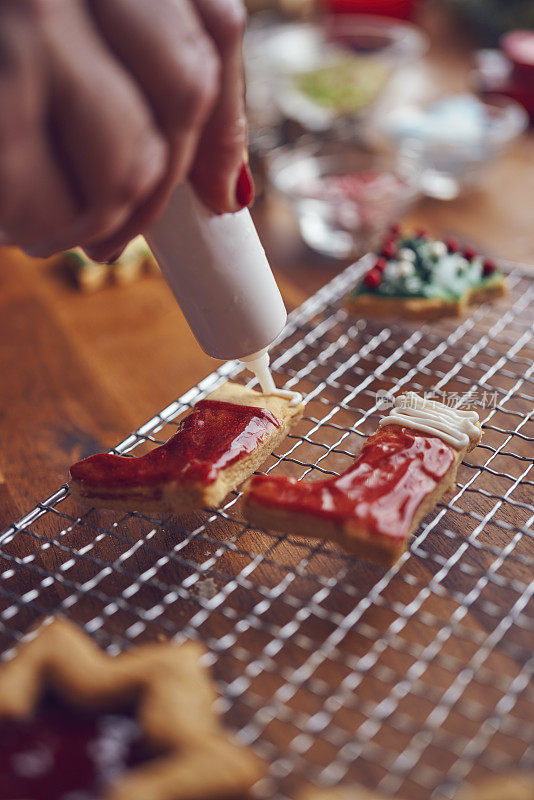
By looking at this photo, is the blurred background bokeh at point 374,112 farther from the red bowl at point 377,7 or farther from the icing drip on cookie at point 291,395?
the icing drip on cookie at point 291,395

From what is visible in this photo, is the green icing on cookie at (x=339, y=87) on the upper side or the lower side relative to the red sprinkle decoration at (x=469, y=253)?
upper

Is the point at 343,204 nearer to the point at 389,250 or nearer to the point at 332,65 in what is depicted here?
the point at 389,250

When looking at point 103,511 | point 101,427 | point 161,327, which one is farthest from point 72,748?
point 161,327

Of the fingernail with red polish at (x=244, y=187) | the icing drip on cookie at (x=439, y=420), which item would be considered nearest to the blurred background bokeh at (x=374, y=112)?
the icing drip on cookie at (x=439, y=420)

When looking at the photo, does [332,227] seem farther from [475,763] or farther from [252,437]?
[475,763]

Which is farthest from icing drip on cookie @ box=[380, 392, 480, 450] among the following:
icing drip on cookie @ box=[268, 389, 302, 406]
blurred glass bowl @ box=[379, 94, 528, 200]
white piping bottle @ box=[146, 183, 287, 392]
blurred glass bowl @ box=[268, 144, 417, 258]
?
blurred glass bowl @ box=[379, 94, 528, 200]
